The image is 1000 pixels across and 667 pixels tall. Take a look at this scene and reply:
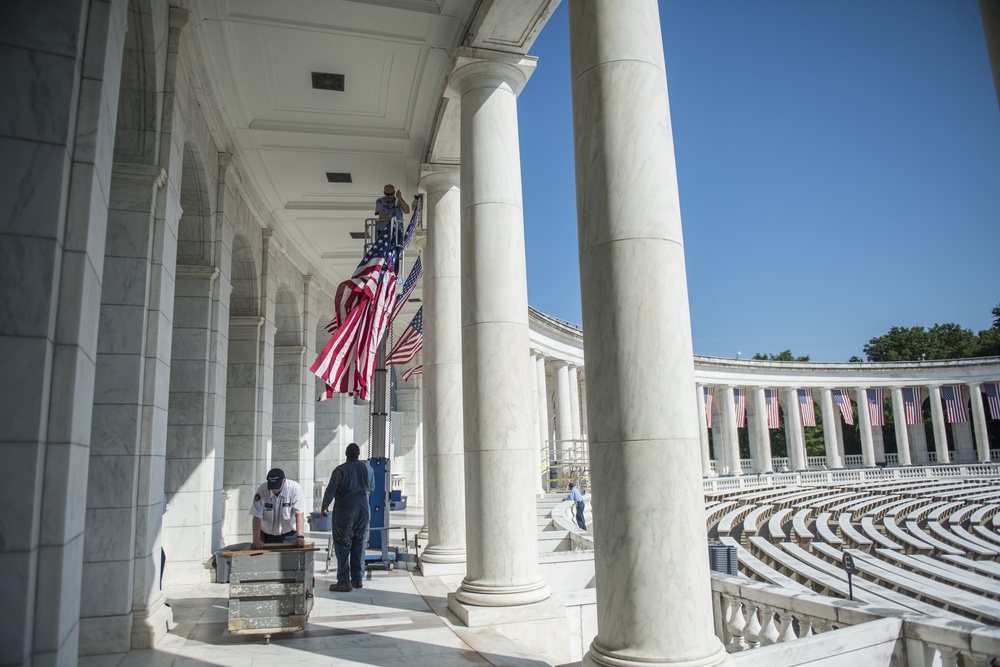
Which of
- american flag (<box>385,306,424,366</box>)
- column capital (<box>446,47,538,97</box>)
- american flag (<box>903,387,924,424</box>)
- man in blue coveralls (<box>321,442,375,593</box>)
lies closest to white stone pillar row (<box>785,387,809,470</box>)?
american flag (<box>903,387,924,424</box>)

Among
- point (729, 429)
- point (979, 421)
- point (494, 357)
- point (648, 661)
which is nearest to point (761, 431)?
point (729, 429)

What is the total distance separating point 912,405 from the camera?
454 ft

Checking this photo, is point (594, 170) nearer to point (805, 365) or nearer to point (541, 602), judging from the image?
point (541, 602)

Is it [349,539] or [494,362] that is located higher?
[494,362]

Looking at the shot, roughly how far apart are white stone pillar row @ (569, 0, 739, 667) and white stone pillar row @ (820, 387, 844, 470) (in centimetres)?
14193

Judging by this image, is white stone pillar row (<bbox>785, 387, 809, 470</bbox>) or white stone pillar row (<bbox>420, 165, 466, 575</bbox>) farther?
white stone pillar row (<bbox>785, 387, 809, 470</bbox>)

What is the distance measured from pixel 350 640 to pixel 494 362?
28.6ft

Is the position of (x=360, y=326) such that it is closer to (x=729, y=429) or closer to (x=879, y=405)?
(x=729, y=429)

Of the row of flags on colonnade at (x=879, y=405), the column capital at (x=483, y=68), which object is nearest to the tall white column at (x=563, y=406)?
the row of flags on colonnade at (x=879, y=405)

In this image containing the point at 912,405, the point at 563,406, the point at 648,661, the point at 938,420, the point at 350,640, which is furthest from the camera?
the point at 938,420

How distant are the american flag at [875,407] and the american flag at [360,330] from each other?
422 feet

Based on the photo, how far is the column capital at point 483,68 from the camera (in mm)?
23906

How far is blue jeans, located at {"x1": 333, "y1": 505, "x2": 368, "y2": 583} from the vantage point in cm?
2430

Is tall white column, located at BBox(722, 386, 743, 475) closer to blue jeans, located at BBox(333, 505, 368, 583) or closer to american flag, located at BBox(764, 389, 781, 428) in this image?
american flag, located at BBox(764, 389, 781, 428)
